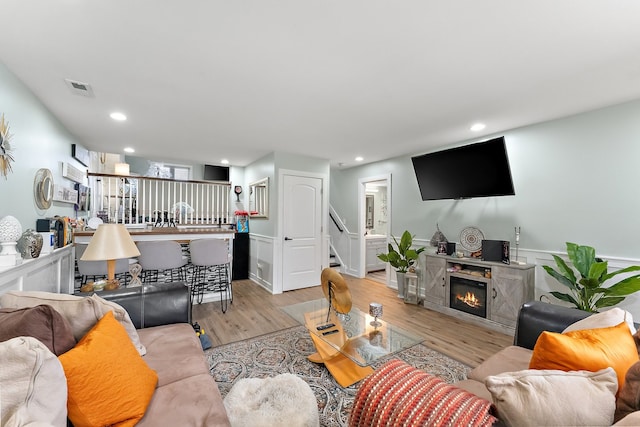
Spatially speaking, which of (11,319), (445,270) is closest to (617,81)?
(445,270)

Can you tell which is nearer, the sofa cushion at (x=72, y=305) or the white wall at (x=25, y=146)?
the sofa cushion at (x=72, y=305)

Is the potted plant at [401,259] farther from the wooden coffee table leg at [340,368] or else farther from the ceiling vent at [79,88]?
the ceiling vent at [79,88]

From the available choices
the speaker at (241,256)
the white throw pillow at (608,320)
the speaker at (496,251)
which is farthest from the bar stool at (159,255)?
the speaker at (496,251)

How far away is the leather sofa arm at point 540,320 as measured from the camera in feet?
5.26

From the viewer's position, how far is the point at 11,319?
40.5 inches

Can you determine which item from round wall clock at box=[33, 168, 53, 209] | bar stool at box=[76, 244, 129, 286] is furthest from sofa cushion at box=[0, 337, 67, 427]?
bar stool at box=[76, 244, 129, 286]

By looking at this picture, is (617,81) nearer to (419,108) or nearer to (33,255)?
(419,108)

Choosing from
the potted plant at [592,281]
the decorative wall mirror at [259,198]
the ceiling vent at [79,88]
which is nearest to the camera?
the ceiling vent at [79,88]

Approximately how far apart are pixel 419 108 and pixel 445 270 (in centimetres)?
207

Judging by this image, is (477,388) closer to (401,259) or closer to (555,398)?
(555,398)

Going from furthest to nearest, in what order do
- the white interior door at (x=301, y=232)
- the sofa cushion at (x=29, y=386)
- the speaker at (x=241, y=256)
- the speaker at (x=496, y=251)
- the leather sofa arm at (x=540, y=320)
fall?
the speaker at (x=241, y=256) → the white interior door at (x=301, y=232) → the speaker at (x=496, y=251) → the leather sofa arm at (x=540, y=320) → the sofa cushion at (x=29, y=386)

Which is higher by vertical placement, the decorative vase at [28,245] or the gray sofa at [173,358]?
the decorative vase at [28,245]

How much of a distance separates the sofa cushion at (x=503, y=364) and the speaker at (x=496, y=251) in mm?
1708

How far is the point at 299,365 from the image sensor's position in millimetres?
2234
